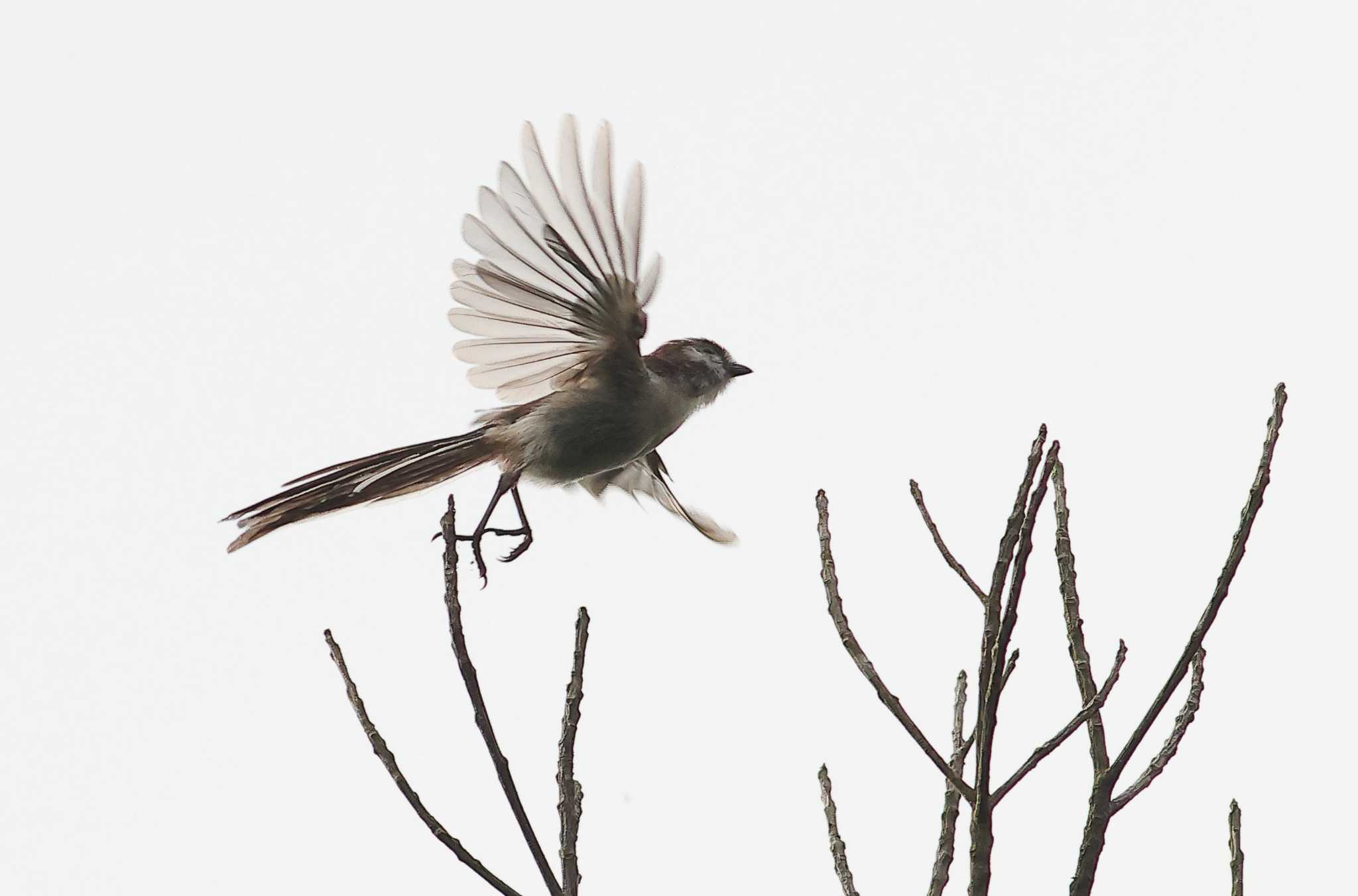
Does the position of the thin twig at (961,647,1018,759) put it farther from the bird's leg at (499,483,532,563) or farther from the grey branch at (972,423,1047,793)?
the bird's leg at (499,483,532,563)

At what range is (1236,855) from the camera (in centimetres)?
188

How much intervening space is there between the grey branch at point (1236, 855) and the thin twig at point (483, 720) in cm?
92

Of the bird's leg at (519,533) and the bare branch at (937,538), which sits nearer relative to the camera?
the bare branch at (937,538)

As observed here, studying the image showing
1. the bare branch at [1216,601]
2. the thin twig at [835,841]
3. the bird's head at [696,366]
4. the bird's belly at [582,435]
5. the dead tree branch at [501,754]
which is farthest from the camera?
the bird's head at [696,366]

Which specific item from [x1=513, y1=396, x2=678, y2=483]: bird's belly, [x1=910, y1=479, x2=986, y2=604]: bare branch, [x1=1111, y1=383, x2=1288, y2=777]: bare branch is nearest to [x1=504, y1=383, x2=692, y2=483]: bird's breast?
[x1=513, y1=396, x2=678, y2=483]: bird's belly

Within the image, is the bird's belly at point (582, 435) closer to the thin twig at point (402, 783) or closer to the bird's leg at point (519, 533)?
the bird's leg at point (519, 533)

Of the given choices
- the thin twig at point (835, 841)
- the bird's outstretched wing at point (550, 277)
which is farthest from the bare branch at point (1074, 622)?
the bird's outstretched wing at point (550, 277)

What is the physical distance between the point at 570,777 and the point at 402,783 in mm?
252

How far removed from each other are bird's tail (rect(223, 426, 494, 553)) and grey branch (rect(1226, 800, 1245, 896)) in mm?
2194

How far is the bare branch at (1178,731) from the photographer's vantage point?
6.33 ft

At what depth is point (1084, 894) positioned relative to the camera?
1.63 meters

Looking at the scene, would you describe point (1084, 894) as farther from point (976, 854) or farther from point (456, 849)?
point (456, 849)

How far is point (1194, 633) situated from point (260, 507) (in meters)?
2.27

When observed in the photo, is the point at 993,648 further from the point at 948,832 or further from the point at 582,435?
the point at 582,435
